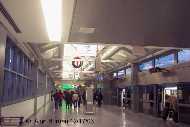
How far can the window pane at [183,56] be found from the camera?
1646cm

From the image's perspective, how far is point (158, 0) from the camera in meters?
7.52

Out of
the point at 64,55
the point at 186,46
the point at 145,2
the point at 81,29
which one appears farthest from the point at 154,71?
the point at 145,2

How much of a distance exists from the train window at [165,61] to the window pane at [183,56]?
3.29ft

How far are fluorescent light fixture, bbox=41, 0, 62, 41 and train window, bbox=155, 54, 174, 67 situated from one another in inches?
335

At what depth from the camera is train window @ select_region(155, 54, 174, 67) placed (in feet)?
61.1

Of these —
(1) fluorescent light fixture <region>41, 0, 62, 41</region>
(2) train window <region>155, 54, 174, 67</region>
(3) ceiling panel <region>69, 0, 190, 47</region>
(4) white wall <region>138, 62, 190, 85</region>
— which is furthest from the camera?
(2) train window <region>155, 54, 174, 67</region>

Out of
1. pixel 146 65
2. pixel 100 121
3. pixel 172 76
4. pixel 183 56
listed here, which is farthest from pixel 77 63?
pixel 183 56

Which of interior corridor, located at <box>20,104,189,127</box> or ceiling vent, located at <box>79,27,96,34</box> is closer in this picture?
ceiling vent, located at <box>79,27,96,34</box>

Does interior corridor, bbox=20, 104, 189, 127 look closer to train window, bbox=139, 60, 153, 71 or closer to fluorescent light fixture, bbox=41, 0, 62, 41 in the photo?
train window, bbox=139, 60, 153, 71

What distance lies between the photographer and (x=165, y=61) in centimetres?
1944

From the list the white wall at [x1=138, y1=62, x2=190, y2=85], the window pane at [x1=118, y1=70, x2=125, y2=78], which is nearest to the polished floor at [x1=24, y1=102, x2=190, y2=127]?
the white wall at [x1=138, y1=62, x2=190, y2=85]

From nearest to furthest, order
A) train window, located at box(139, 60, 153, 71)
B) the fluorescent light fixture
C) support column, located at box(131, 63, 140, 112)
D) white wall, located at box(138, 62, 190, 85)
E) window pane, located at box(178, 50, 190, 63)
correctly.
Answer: the fluorescent light fixture → white wall, located at box(138, 62, 190, 85) → window pane, located at box(178, 50, 190, 63) → train window, located at box(139, 60, 153, 71) → support column, located at box(131, 63, 140, 112)

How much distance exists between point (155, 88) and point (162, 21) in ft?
38.3

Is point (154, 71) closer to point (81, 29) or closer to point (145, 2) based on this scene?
point (81, 29)
